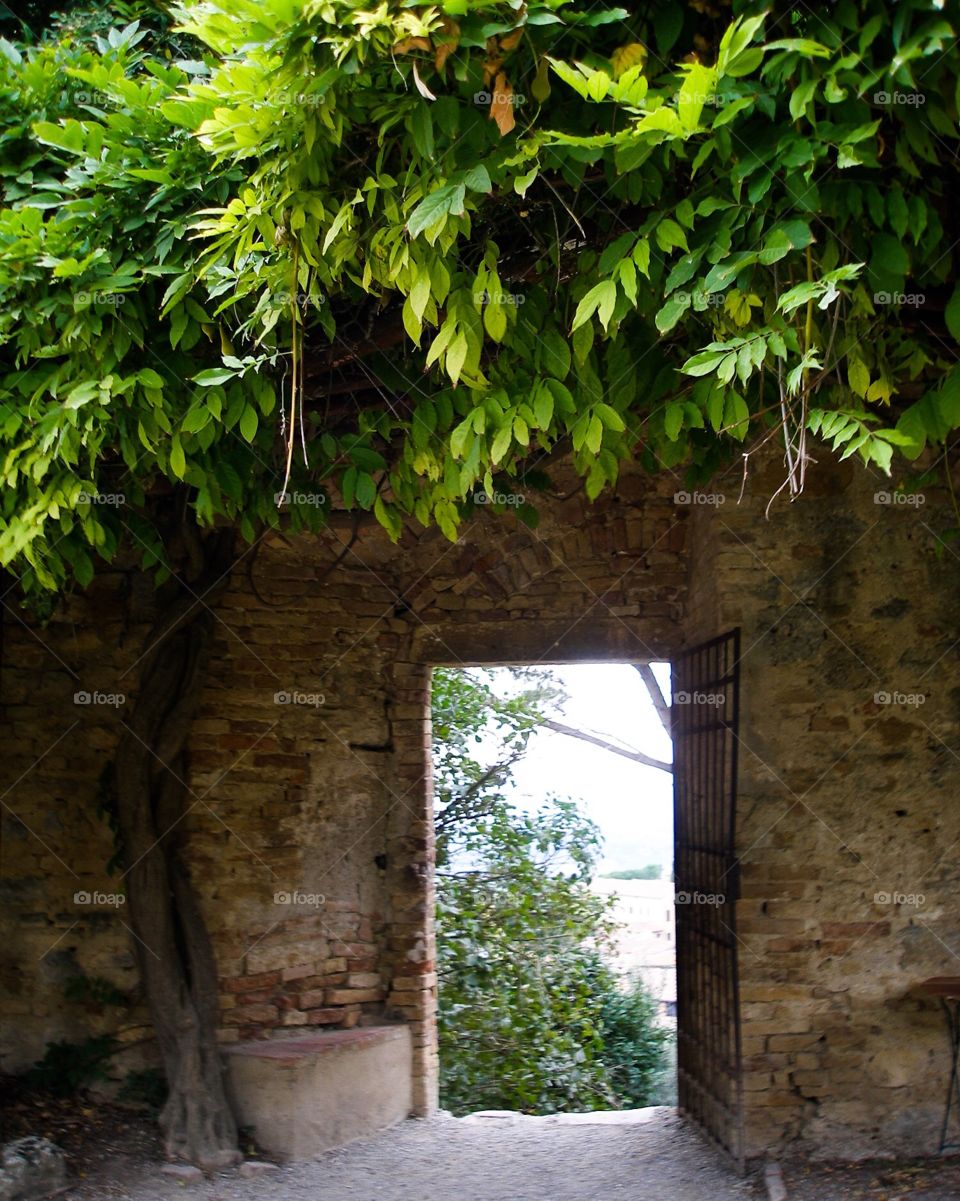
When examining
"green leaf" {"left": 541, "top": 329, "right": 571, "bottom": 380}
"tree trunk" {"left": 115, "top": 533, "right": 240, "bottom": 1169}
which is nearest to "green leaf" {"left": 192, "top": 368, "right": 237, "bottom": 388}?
"green leaf" {"left": 541, "top": 329, "right": 571, "bottom": 380}

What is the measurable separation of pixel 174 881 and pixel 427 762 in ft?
4.01

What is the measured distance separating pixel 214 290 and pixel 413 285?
56cm

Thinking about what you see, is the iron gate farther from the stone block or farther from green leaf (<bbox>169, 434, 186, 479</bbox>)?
the stone block

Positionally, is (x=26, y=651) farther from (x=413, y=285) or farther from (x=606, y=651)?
(x=413, y=285)

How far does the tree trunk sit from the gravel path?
0.25 meters

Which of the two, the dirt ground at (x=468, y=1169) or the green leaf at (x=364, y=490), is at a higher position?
the green leaf at (x=364, y=490)

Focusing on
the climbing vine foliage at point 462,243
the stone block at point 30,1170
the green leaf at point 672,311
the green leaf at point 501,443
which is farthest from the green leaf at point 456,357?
the stone block at point 30,1170

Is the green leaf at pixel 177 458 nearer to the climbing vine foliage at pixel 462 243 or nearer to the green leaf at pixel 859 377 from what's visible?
the climbing vine foliage at pixel 462 243

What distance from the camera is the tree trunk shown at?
439 cm

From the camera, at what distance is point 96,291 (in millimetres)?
2990

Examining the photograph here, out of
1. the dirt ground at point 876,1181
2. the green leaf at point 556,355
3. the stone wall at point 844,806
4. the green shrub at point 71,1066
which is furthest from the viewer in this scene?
the green shrub at point 71,1066

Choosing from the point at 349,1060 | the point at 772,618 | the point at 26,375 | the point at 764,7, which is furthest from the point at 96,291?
the point at 349,1060

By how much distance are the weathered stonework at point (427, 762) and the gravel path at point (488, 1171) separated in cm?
29

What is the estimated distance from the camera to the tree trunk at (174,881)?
439 cm
